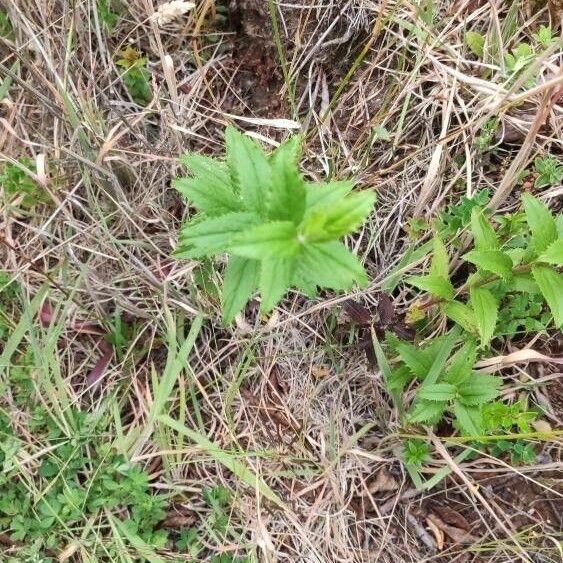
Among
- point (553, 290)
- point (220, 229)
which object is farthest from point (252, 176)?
point (553, 290)

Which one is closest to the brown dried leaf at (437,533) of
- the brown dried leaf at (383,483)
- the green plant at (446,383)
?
the brown dried leaf at (383,483)

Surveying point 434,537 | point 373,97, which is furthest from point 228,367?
point 373,97

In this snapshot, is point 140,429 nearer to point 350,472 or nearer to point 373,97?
point 350,472

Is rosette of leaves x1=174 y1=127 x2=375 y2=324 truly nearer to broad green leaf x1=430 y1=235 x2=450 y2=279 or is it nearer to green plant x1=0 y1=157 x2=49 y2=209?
broad green leaf x1=430 y1=235 x2=450 y2=279

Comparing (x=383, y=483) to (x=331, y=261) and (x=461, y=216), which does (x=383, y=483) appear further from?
(x=331, y=261)

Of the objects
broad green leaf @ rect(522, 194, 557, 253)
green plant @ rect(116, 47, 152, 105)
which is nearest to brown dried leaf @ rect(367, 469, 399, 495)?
broad green leaf @ rect(522, 194, 557, 253)
